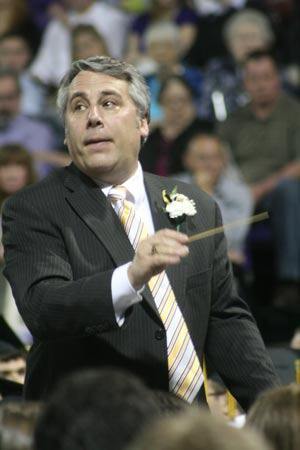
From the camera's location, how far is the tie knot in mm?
4172

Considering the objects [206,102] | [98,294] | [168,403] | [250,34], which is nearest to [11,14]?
[206,102]

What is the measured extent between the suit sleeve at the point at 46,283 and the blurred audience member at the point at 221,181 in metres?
4.06

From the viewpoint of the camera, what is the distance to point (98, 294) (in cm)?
371

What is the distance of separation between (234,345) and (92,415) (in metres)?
1.73

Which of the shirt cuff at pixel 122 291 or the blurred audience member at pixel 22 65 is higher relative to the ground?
the blurred audience member at pixel 22 65

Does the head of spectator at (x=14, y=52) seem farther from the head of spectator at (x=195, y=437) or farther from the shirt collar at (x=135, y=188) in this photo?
the head of spectator at (x=195, y=437)

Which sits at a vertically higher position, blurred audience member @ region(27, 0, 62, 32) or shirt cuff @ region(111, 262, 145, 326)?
blurred audience member @ region(27, 0, 62, 32)

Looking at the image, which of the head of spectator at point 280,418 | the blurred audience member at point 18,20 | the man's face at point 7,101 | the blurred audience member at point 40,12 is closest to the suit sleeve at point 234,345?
the head of spectator at point 280,418

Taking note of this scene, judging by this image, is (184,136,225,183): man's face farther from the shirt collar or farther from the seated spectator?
the shirt collar

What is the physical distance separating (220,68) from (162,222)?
5.43 meters

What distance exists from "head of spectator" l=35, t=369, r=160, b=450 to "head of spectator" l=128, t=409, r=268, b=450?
10.5 inches

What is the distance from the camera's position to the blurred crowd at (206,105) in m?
8.07

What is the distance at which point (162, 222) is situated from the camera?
418 centimetres

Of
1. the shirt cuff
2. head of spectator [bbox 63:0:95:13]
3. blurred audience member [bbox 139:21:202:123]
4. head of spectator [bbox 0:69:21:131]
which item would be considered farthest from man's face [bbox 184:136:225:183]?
the shirt cuff
